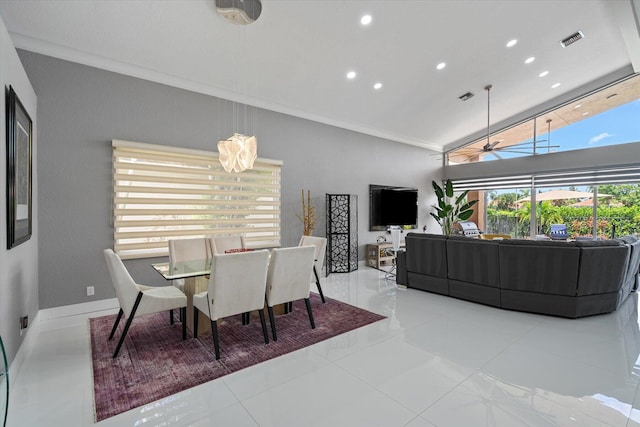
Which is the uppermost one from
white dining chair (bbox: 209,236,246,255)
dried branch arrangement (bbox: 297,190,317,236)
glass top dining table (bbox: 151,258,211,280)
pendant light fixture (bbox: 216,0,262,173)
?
pendant light fixture (bbox: 216,0,262,173)

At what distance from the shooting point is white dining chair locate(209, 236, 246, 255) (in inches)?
164

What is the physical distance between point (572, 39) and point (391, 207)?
435cm

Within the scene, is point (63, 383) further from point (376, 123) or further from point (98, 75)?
point (376, 123)

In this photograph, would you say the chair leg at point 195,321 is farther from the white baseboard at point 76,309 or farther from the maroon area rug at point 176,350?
the white baseboard at point 76,309

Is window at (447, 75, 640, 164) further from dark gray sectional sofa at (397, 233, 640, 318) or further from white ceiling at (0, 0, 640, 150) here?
dark gray sectional sofa at (397, 233, 640, 318)

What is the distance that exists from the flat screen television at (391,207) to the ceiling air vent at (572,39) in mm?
3958

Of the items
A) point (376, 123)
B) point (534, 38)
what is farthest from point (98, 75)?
point (534, 38)

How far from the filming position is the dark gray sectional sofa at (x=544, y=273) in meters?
3.58

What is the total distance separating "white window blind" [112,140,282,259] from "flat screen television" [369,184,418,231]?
264 cm

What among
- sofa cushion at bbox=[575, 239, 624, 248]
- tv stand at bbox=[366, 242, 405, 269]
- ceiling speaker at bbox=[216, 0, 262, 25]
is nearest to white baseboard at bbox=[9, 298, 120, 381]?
ceiling speaker at bbox=[216, 0, 262, 25]

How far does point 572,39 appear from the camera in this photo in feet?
16.2

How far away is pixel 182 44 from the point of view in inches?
150

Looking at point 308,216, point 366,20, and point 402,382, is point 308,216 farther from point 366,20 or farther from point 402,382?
point 402,382

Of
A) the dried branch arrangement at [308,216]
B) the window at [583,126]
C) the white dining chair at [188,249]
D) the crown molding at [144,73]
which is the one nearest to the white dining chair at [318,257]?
the dried branch arrangement at [308,216]
